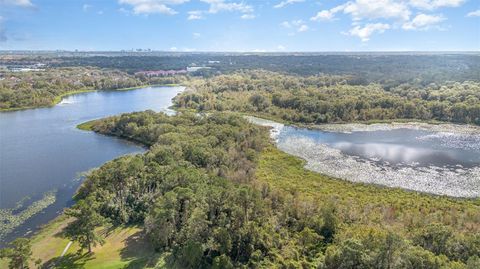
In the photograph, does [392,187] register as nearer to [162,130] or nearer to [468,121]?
[162,130]

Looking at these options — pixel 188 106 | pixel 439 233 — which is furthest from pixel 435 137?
pixel 188 106

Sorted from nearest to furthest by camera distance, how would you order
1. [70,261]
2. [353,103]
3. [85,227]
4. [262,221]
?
[85,227] < [70,261] < [262,221] < [353,103]

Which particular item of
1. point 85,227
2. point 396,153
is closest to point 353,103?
point 396,153

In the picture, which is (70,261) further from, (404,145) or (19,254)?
(404,145)

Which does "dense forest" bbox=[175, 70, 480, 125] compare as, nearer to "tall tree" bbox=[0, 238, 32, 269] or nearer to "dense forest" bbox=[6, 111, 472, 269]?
"dense forest" bbox=[6, 111, 472, 269]

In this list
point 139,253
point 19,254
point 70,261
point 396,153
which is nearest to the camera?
point 19,254

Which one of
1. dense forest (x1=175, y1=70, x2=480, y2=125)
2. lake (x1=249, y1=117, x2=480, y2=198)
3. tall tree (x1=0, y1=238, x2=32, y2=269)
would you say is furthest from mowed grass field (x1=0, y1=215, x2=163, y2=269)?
dense forest (x1=175, y1=70, x2=480, y2=125)
